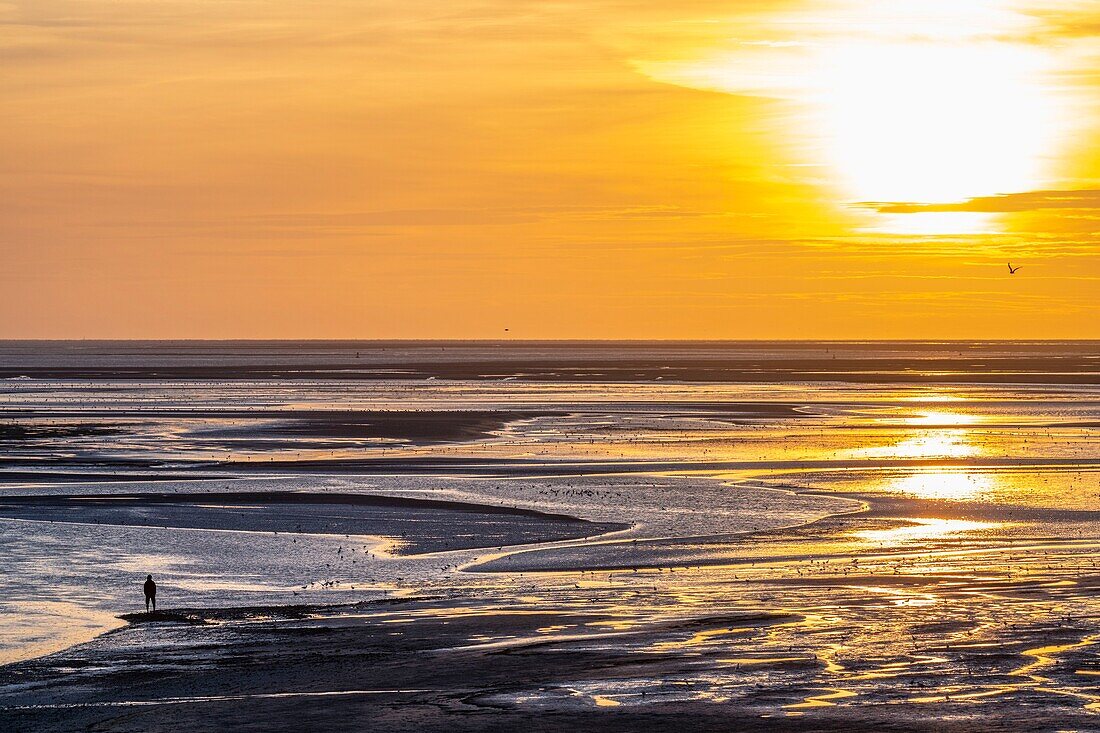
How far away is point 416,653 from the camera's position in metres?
23.7

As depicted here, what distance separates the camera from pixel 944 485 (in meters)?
48.6

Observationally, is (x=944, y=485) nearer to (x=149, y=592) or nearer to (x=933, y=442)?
(x=933, y=442)

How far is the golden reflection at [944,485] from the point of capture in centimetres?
4591

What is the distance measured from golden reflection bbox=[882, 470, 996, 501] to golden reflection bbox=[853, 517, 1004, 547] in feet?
18.6

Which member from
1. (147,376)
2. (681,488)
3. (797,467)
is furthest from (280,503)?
(147,376)

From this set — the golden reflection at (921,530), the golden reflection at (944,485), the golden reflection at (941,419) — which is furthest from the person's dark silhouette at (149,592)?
the golden reflection at (941,419)

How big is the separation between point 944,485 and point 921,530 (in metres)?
11.4

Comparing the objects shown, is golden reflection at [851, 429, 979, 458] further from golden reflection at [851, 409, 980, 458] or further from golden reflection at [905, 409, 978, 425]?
golden reflection at [905, 409, 978, 425]

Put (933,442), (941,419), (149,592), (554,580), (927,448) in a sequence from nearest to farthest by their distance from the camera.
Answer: (149,592) → (554,580) → (927,448) → (933,442) → (941,419)

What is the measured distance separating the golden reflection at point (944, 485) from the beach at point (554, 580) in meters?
0.22

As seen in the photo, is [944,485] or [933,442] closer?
[944,485]

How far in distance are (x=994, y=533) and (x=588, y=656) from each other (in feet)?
56.6

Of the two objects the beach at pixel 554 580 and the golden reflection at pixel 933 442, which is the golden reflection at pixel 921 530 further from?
the golden reflection at pixel 933 442

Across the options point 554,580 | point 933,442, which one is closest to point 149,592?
point 554,580
